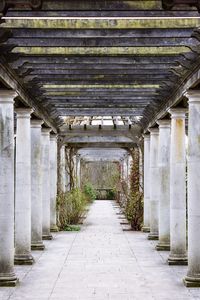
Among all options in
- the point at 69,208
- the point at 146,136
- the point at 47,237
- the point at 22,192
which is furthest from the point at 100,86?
the point at 69,208

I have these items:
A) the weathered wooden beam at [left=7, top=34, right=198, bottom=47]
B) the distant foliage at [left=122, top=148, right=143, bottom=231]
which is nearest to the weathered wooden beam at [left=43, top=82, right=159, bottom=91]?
the weathered wooden beam at [left=7, top=34, right=198, bottom=47]

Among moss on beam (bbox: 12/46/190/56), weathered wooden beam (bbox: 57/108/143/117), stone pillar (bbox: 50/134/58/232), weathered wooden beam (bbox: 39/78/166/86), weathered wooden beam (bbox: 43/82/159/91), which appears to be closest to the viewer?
moss on beam (bbox: 12/46/190/56)

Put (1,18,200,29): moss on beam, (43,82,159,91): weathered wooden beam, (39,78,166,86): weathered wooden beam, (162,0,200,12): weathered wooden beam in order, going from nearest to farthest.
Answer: (162,0,200,12): weathered wooden beam < (1,18,200,29): moss on beam < (39,78,166,86): weathered wooden beam < (43,82,159,91): weathered wooden beam

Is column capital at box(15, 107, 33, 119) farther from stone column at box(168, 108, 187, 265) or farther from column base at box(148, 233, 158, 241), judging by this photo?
column base at box(148, 233, 158, 241)

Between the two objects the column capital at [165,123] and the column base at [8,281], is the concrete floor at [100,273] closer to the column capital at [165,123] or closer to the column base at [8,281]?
the column base at [8,281]

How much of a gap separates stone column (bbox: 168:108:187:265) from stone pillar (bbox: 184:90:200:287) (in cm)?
258

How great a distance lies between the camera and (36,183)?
16844mm

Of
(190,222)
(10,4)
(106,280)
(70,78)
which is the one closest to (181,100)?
(70,78)

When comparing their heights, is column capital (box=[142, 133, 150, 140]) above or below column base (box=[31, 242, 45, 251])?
above

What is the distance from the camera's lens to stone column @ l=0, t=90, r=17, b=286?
11484mm

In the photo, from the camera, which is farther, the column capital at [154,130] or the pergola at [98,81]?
the column capital at [154,130]

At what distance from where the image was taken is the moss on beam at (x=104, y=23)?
372 inches

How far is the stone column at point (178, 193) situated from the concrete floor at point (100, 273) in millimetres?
448

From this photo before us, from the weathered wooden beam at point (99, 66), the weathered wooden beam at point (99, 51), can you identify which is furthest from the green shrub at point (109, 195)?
the weathered wooden beam at point (99, 51)
